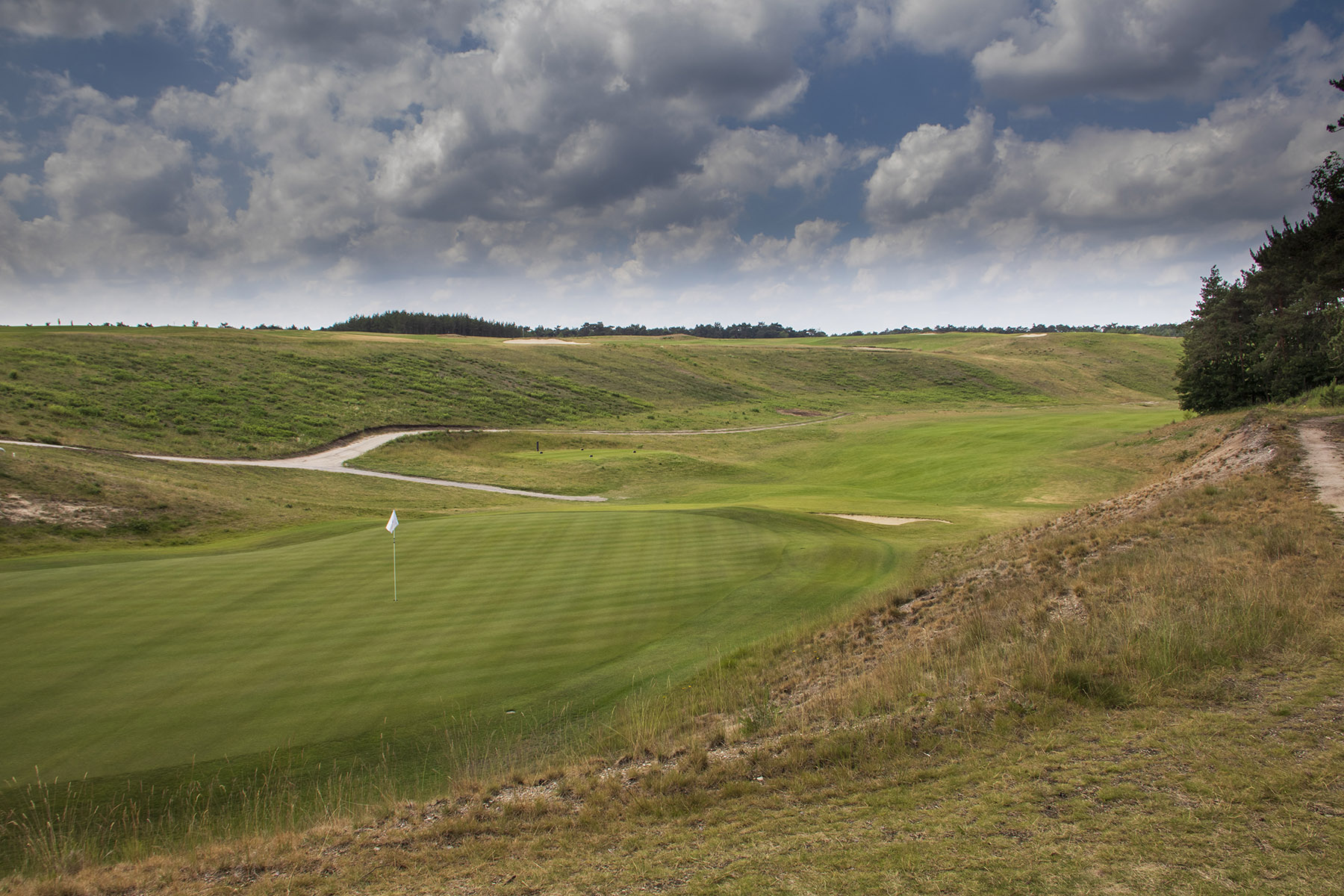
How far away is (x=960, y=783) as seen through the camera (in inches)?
215

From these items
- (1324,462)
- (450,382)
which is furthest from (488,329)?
(1324,462)

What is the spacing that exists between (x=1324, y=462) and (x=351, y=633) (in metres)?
19.9

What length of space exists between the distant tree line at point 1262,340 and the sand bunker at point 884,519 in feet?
54.4

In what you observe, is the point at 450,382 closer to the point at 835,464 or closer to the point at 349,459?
the point at 349,459

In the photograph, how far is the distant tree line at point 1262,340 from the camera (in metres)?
32.8

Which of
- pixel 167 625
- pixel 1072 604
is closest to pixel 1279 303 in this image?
pixel 1072 604

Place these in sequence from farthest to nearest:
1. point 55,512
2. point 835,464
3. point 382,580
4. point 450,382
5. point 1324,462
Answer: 1. point 450,382
2. point 835,464
3. point 55,512
4. point 1324,462
5. point 382,580

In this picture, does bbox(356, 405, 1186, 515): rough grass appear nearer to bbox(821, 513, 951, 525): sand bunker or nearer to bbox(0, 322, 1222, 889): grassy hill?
bbox(0, 322, 1222, 889): grassy hill

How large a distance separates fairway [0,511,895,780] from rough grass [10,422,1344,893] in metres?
1.83

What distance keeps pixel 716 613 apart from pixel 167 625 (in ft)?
28.9

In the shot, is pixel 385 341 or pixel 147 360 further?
pixel 385 341

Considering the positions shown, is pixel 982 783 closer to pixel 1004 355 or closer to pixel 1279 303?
pixel 1279 303

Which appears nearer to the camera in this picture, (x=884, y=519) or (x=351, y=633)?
(x=351, y=633)

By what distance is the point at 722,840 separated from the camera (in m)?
5.08
